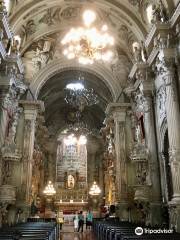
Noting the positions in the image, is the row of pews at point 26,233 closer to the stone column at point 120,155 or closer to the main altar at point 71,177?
the stone column at point 120,155

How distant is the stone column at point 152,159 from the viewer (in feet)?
36.0

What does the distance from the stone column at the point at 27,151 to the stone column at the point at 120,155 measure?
4199 millimetres

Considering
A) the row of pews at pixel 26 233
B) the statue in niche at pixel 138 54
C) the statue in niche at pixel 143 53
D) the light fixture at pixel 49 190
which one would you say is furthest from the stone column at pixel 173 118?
the light fixture at pixel 49 190

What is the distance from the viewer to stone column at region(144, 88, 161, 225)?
10961 mm

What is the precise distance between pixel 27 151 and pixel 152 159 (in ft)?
20.3

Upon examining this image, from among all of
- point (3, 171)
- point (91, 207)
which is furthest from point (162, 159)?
point (91, 207)

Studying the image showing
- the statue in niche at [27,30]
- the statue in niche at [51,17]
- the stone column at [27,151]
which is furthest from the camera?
the statue in niche at [51,17]

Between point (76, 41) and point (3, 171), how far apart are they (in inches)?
256

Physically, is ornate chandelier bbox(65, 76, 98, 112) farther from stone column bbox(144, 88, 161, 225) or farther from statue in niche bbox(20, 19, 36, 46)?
stone column bbox(144, 88, 161, 225)

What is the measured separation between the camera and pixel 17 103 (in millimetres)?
14539

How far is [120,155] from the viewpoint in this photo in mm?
14891

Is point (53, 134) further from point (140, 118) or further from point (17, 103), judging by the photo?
point (140, 118)

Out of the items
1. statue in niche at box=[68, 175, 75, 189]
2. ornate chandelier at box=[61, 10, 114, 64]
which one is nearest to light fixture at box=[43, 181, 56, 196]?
statue in niche at box=[68, 175, 75, 189]

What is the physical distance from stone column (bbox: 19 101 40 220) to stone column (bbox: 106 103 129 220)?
13.8 feet
